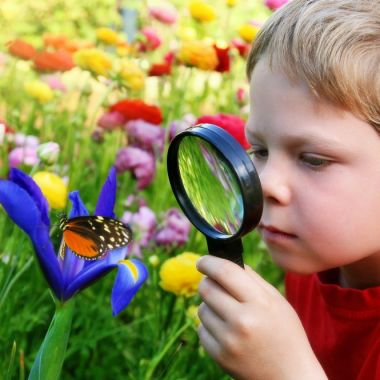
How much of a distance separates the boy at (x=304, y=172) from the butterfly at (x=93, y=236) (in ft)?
0.27

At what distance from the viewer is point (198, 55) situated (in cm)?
180

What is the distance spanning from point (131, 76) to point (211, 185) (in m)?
0.94

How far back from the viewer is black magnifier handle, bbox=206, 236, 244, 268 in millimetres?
751

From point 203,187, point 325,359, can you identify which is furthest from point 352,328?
point 203,187

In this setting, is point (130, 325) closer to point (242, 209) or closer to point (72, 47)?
point (242, 209)

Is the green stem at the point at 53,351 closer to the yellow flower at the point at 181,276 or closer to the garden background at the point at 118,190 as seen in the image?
the garden background at the point at 118,190

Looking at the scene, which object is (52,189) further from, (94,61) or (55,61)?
(55,61)

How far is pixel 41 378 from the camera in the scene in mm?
765

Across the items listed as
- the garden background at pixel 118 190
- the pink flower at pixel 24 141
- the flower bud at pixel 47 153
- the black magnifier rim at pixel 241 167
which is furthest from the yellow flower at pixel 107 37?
the black magnifier rim at pixel 241 167

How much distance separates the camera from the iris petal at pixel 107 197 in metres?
0.81

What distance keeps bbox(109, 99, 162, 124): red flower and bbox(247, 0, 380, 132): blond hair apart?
0.70m

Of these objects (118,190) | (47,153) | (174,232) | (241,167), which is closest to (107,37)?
(118,190)

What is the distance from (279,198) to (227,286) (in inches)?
4.4

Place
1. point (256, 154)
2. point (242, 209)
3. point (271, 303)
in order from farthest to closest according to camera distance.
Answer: point (256, 154) < point (271, 303) < point (242, 209)
